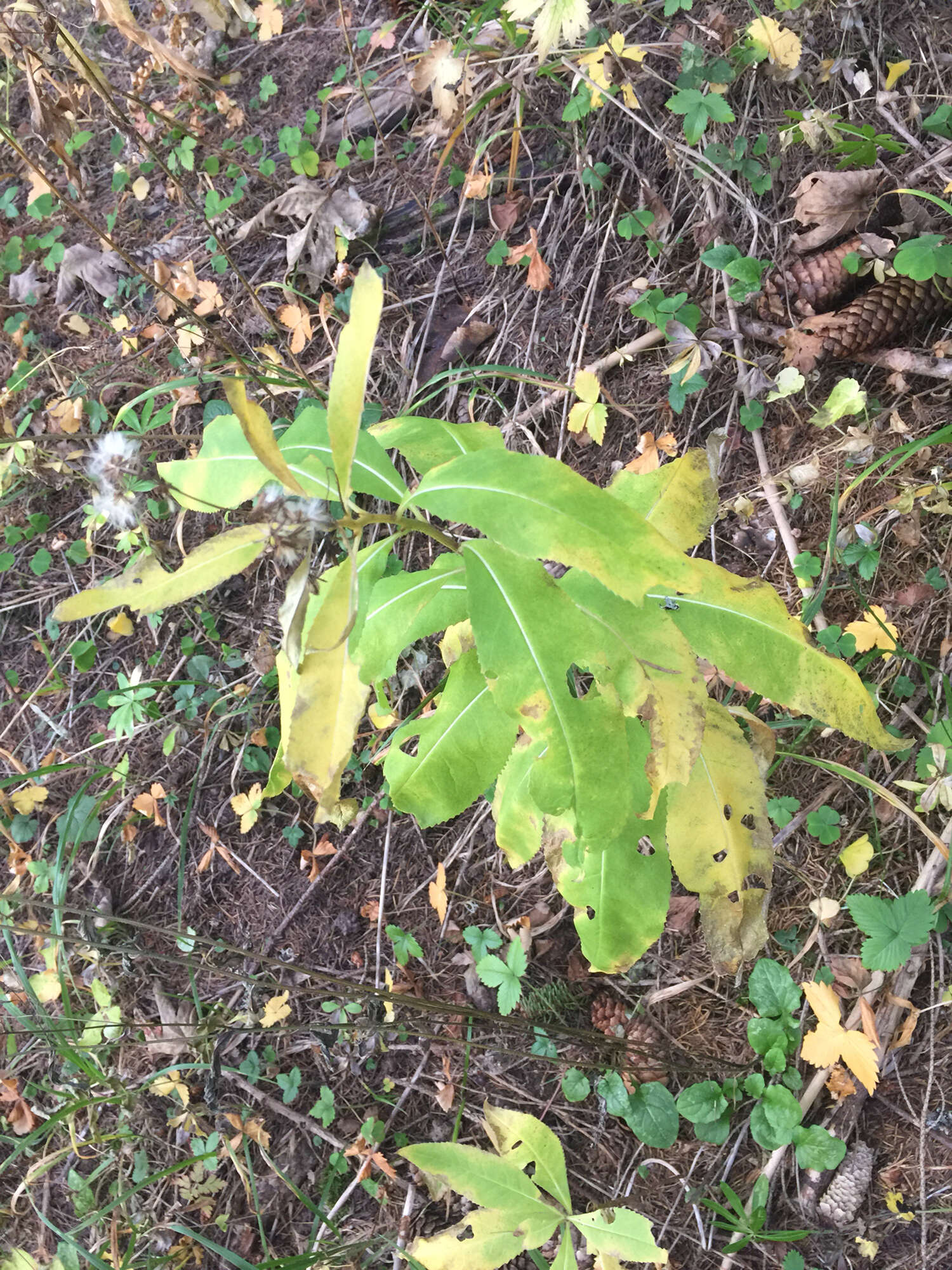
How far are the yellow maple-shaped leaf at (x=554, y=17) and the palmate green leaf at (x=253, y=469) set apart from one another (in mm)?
1246

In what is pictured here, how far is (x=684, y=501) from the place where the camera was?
56.3 inches

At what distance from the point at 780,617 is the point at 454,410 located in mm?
1414

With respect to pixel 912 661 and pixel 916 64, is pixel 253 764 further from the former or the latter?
pixel 916 64

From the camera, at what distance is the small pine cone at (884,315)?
1864mm

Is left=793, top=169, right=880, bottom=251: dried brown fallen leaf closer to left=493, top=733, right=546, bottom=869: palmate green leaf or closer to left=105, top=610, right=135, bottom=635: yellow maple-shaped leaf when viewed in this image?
left=493, top=733, right=546, bottom=869: palmate green leaf

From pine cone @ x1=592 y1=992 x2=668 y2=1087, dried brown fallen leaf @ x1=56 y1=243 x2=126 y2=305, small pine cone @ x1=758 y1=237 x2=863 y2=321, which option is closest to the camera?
pine cone @ x1=592 y1=992 x2=668 y2=1087

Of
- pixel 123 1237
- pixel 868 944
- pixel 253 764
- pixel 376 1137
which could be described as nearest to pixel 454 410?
pixel 253 764

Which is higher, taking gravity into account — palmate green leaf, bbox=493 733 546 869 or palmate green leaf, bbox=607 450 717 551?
palmate green leaf, bbox=607 450 717 551

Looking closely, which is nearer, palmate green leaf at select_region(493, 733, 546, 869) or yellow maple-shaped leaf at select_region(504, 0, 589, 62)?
palmate green leaf at select_region(493, 733, 546, 869)

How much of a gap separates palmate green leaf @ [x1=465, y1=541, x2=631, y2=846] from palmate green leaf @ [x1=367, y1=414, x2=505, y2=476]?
1.18ft

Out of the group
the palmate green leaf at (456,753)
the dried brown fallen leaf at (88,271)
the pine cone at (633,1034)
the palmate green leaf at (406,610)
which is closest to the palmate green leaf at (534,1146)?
the pine cone at (633,1034)

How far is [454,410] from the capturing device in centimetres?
245

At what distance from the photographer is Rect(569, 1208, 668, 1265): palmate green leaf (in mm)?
1436

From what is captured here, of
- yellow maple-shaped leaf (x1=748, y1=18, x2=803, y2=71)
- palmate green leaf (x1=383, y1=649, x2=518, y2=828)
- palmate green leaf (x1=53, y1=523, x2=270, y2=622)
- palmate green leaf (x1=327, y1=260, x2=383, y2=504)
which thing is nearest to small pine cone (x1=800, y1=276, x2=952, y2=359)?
yellow maple-shaped leaf (x1=748, y1=18, x2=803, y2=71)
